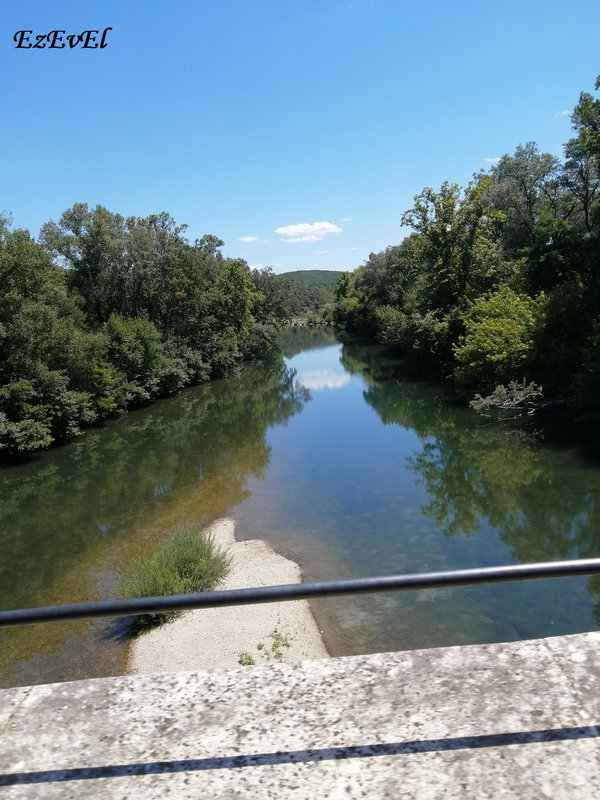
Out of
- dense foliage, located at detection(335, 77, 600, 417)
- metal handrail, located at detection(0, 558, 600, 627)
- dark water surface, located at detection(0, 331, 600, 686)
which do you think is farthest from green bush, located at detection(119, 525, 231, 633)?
dense foliage, located at detection(335, 77, 600, 417)

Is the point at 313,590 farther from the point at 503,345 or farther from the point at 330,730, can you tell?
the point at 503,345

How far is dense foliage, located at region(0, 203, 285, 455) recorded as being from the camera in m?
24.2

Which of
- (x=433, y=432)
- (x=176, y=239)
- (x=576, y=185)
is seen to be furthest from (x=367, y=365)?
(x=433, y=432)

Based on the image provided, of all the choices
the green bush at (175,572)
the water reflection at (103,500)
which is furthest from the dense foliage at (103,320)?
the green bush at (175,572)

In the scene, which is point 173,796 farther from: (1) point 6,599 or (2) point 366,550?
(1) point 6,599

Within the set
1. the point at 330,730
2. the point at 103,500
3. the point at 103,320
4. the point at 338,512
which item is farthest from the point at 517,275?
the point at 330,730

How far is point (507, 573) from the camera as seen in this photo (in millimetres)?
1688

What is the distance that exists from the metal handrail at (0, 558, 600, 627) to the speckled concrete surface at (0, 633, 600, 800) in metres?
0.58

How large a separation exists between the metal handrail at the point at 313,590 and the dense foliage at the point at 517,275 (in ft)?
62.1

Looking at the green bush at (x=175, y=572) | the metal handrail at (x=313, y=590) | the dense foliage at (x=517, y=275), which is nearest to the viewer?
the metal handrail at (x=313, y=590)

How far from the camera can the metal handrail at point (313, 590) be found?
5.54 ft

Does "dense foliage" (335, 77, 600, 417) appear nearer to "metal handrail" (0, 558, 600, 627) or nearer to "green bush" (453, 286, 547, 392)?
"green bush" (453, 286, 547, 392)

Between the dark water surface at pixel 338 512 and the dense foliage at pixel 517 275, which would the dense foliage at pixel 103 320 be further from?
the dense foliage at pixel 517 275

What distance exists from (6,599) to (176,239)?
113 feet
